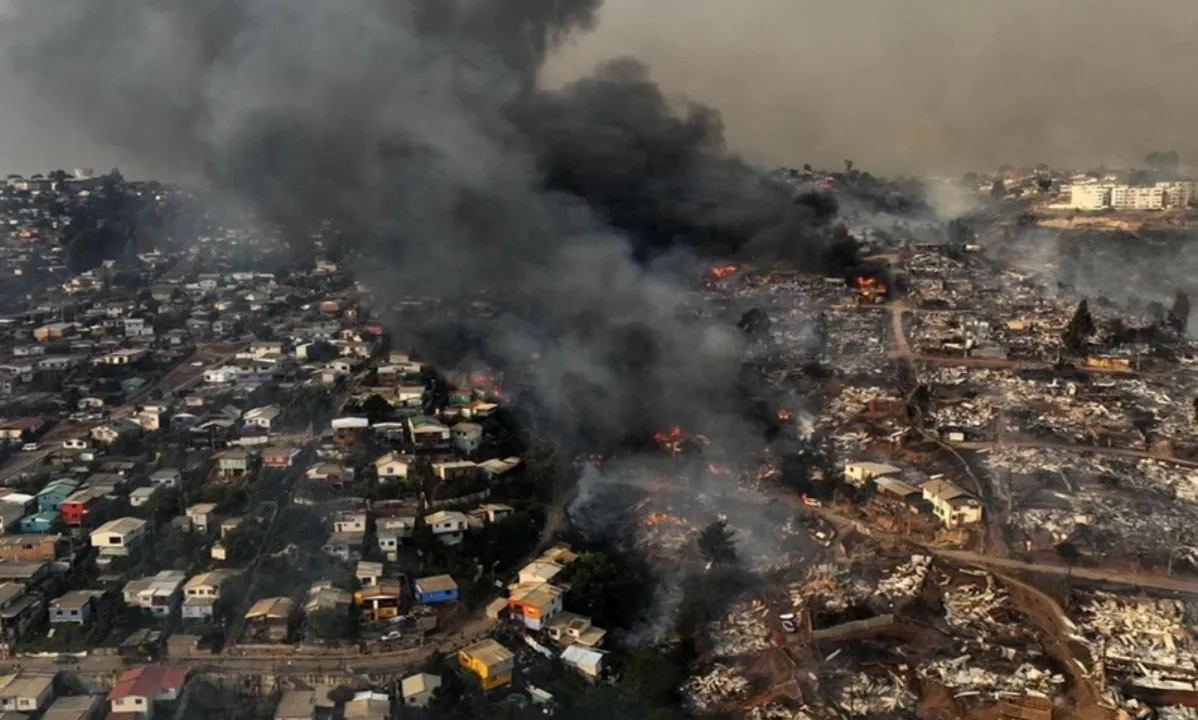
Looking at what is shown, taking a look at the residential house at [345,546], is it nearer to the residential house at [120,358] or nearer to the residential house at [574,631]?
the residential house at [574,631]

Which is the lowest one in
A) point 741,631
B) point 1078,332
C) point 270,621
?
point 741,631

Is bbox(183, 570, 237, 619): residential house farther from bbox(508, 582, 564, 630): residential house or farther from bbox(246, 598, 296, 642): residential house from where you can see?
bbox(508, 582, 564, 630): residential house

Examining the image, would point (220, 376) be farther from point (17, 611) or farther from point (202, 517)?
point (17, 611)

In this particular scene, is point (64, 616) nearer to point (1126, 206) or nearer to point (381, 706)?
point (381, 706)

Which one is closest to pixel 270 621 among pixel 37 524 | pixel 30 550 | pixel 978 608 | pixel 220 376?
pixel 30 550

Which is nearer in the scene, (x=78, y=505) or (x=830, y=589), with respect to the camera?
(x=830, y=589)

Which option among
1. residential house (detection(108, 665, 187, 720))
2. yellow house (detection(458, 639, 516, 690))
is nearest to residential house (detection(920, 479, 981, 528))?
yellow house (detection(458, 639, 516, 690))
